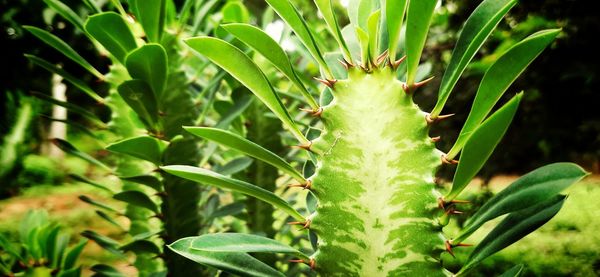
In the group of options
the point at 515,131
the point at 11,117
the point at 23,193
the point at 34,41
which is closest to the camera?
the point at 515,131

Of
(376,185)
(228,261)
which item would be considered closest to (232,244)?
(228,261)

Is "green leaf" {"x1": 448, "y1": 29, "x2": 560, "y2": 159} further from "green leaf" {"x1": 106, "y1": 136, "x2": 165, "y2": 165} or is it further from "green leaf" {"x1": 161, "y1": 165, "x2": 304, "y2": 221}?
"green leaf" {"x1": 106, "y1": 136, "x2": 165, "y2": 165}

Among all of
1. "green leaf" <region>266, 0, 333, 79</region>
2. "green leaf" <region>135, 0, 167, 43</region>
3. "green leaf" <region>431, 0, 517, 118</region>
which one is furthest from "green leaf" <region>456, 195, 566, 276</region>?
"green leaf" <region>135, 0, 167, 43</region>

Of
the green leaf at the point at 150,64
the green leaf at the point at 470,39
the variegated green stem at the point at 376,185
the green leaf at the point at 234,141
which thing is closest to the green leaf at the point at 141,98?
the green leaf at the point at 150,64

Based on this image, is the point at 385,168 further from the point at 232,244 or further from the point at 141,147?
the point at 141,147

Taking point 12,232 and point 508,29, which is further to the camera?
point 12,232

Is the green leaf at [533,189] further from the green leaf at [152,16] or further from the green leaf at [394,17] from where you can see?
the green leaf at [152,16]

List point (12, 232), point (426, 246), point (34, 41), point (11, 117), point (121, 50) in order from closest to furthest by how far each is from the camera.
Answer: point (426, 246)
point (121, 50)
point (12, 232)
point (34, 41)
point (11, 117)

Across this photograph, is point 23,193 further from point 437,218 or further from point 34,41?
point 437,218

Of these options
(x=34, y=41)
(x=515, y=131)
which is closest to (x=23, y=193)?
(x=34, y=41)
